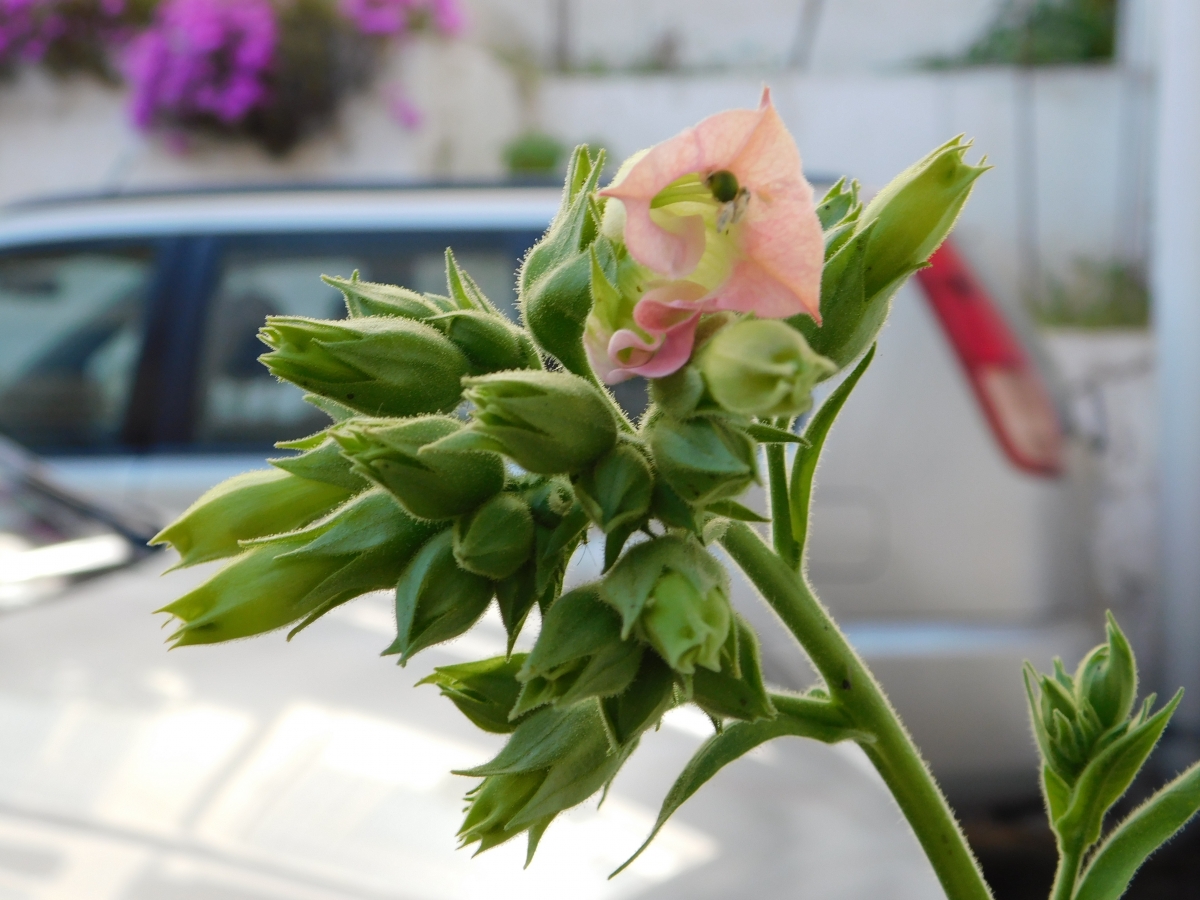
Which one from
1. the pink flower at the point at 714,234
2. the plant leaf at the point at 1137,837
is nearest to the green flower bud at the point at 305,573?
the pink flower at the point at 714,234

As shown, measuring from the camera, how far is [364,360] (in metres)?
0.55

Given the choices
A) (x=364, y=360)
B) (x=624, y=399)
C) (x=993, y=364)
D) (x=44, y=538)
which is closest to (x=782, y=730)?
(x=364, y=360)

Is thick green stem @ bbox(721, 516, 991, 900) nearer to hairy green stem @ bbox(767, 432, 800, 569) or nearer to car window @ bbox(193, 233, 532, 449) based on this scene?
hairy green stem @ bbox(767, 432, 800, 569)

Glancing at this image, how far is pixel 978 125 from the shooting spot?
23.1ft

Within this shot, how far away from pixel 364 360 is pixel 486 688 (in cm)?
15

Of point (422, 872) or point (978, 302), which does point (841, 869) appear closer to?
point (422, 872)

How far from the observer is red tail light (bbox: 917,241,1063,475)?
10.7ft

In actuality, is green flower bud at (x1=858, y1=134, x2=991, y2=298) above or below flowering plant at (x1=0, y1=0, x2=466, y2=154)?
below

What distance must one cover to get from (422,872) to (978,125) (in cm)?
653

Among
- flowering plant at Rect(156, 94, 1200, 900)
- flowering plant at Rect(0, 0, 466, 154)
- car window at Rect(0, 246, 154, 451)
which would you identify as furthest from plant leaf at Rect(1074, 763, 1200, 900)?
flowering plant at Rect(0, 0, 466, 154)

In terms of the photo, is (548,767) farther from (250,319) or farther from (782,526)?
(250,319)

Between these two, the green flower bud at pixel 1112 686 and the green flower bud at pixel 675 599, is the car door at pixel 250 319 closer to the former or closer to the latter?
the green flower bud at pixel 1112 686

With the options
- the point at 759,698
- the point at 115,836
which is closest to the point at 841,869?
the point at 115,836

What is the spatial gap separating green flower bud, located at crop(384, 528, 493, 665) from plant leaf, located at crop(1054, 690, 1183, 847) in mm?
326
